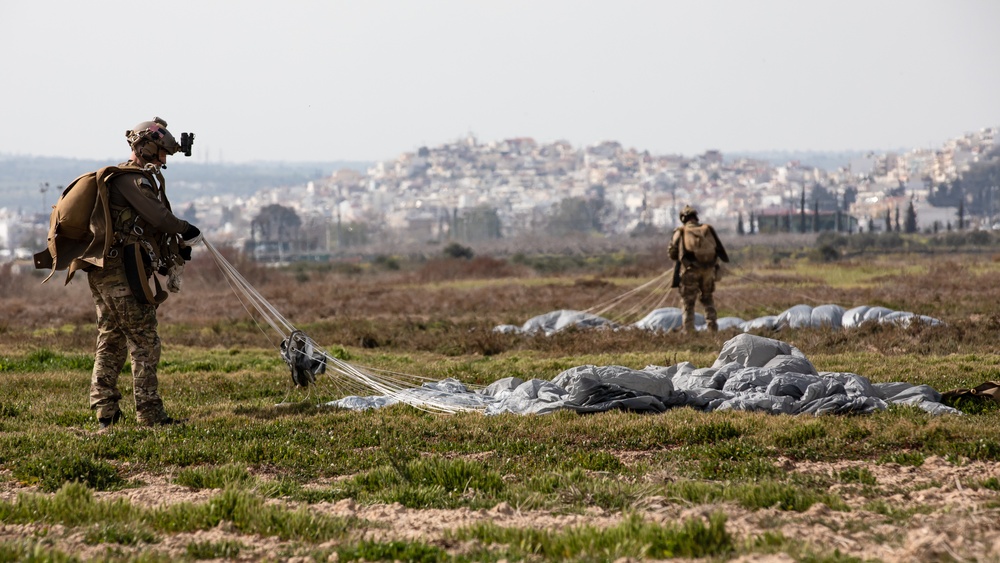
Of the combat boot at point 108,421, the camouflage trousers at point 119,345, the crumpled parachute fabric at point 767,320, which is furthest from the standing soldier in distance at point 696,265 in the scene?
the combat boot at point 108,421

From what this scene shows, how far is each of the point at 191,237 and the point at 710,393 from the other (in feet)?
16.6

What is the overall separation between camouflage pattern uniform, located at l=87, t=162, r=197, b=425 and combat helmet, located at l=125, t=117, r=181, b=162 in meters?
0.21

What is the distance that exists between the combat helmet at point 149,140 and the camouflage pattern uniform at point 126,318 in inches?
8.2

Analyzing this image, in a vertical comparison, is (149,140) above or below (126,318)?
above

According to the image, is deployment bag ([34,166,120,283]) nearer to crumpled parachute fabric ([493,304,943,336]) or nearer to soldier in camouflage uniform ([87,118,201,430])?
soldier in camouflage uniform ([87,118,201,430])

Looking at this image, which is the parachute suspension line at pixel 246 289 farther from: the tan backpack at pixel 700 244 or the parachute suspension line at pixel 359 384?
the tan backpack at pixel 700 244

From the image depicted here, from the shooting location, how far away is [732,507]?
20.1ft

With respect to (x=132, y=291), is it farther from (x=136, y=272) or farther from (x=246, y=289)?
(x=246, y=289)

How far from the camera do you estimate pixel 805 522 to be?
578cm

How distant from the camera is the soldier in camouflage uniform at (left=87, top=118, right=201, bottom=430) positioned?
9.41 m

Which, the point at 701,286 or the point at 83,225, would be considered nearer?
the point at 83,225

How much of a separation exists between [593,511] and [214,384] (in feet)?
24.8

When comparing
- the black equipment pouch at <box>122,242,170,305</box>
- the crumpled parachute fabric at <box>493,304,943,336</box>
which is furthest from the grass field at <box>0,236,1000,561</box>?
the crumpled parachute fabric at <box>493,304,943,336</box>

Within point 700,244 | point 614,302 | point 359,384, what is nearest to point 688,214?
point 700,244
